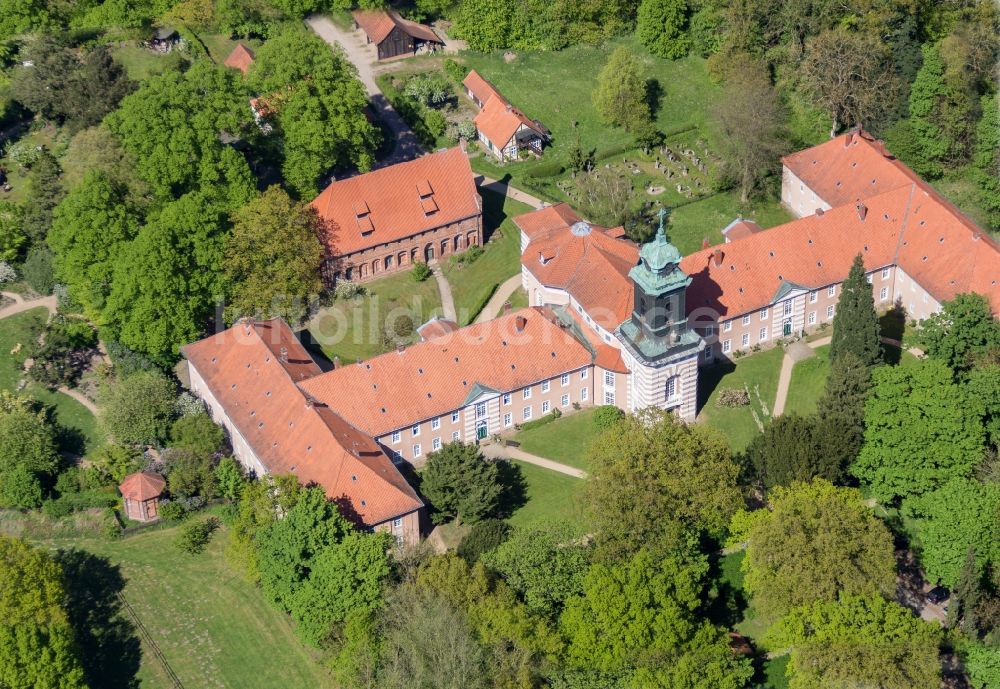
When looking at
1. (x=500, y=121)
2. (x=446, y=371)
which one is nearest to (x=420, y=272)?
(x=446, y=371)

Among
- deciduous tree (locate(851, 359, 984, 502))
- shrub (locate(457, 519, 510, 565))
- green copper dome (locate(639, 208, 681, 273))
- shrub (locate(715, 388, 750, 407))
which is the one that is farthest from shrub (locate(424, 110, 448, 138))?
deciduous tree (locate(851, 359, 984, 502))

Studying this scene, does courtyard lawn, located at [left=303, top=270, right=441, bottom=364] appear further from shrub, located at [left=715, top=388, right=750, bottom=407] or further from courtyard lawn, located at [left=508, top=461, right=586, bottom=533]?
shrub, located at [left=715, top=388, right=750, bottom=407]

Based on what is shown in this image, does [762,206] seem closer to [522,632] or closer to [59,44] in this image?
[522,632]

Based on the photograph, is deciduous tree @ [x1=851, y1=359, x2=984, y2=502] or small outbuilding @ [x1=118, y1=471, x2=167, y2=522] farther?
small outbuilding @ [x1=118, y1=471, x2=167, y2=522]

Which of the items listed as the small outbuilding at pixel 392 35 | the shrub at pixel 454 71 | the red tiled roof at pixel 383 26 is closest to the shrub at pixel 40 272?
the small outbuilding at pixel 392 35

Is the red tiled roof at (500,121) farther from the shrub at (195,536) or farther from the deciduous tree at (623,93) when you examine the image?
the shrub at (195,536)

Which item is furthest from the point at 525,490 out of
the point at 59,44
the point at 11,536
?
the point at 59,44

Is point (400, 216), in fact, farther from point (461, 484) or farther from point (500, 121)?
point (461, 484)
